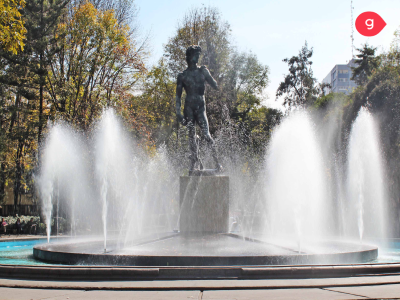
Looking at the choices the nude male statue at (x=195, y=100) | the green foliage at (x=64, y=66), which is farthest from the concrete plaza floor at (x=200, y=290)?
the green foliage at (x=64, y=66)

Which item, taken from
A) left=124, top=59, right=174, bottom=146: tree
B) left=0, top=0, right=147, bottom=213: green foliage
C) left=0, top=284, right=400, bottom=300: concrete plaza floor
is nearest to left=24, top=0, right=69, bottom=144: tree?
left=0, top=0, right=147, bottom=213: green foliage

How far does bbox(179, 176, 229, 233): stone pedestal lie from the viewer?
1105 centimetres

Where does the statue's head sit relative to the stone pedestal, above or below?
above

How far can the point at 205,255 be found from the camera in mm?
7352

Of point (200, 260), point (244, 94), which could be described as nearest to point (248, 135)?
point (244, 94)

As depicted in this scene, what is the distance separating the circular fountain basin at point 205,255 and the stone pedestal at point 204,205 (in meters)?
1.47

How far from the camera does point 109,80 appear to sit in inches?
1192

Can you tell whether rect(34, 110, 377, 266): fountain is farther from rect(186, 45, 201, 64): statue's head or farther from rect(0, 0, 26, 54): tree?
rect(0, 0, 26, 54): tree

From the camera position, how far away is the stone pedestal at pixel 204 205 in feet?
36.3

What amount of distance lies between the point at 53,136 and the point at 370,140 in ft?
59.6

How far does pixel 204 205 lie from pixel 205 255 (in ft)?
12.4

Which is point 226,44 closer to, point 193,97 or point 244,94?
point 244,94

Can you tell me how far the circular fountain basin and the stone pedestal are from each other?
4.83ft

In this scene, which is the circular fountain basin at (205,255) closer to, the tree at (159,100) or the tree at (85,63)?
the tree at (85,63)
